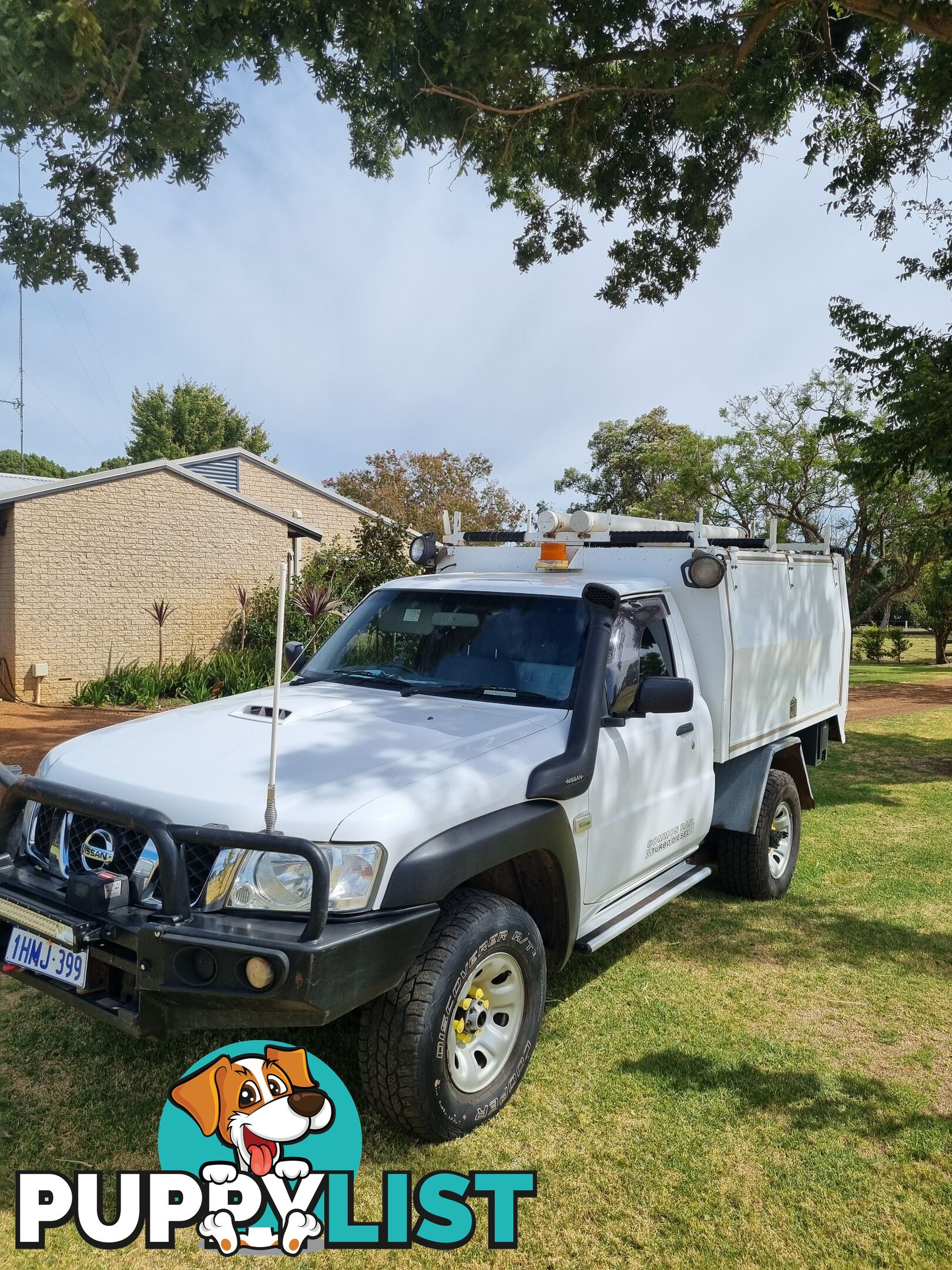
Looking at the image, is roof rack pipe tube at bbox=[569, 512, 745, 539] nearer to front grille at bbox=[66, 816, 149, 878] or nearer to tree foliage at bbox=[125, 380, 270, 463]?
front grille at bbox=[66, 816, 149, 878]

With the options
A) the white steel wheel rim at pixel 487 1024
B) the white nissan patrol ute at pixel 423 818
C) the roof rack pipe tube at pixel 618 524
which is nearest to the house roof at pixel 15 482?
the roof rack pipe tube at pixel 618 524

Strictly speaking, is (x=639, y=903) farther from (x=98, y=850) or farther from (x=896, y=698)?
(x=896, y=698)

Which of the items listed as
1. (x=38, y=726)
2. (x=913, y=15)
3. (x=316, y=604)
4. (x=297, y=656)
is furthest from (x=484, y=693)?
(x=316, y=604)

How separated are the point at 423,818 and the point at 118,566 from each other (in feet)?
49.4

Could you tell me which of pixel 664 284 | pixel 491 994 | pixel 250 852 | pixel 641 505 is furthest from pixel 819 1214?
pixel 641 505

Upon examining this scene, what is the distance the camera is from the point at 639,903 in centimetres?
440

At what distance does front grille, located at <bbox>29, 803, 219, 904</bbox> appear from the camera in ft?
9.74

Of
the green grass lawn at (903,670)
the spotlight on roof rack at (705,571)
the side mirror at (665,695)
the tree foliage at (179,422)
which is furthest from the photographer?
A: the tree foliage at (179,422)

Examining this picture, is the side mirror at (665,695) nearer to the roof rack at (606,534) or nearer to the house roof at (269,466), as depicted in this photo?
the roof rack at (606,534)

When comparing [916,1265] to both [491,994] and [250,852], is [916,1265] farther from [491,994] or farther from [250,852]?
[250,852]

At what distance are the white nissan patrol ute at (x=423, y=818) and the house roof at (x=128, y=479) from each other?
12.3 metres

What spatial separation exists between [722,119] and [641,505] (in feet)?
61.5

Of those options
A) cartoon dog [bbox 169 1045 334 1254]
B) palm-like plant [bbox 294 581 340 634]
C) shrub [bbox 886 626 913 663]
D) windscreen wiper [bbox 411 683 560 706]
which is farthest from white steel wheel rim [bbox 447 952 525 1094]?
shrub [bbox 886 626 913 663]

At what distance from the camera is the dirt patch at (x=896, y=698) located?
1603 cm
